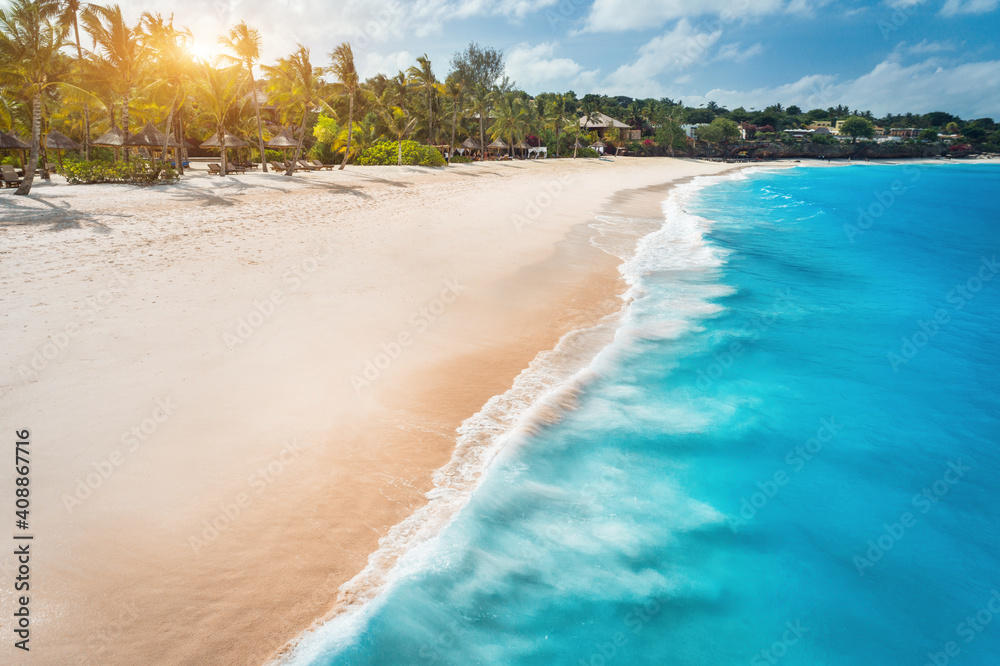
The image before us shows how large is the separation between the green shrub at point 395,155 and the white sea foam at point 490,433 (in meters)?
30.4

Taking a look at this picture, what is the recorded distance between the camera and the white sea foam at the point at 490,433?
3998 millimetres

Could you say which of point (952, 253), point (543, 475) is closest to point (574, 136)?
point (952, 253)

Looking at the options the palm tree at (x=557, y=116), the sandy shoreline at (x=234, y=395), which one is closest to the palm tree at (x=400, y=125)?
the sandy shoreline at (x=234, y=395)

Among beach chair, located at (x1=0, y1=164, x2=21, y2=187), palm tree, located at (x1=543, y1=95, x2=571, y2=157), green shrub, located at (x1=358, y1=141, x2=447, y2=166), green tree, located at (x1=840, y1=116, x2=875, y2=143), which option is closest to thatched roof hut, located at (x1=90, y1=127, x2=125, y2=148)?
beach chair, located at (x1=0, y1=164, x2=21, y2=187)

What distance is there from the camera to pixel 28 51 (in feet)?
61.3

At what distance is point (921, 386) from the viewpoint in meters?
9.77

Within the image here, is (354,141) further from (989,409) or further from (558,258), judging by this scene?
(989,409)

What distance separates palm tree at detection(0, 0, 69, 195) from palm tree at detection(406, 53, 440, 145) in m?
30.0

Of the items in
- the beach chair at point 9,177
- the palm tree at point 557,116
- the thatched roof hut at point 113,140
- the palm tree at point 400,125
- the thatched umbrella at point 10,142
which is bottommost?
the beach chair at point 9,177

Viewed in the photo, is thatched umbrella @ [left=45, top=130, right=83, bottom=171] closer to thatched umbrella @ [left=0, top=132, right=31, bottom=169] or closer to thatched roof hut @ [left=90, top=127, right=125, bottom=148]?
thatched roof hut @ [left=90, top=127, right=125, bottom=148]

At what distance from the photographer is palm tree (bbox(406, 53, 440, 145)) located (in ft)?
149

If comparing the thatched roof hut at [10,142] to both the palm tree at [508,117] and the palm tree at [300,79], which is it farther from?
the palm tree at [508,117]

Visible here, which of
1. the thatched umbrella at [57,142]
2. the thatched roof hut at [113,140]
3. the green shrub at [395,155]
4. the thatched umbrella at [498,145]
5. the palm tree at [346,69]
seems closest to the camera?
the thatched roof hut at [113,140]

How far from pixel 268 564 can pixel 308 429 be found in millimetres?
1877
